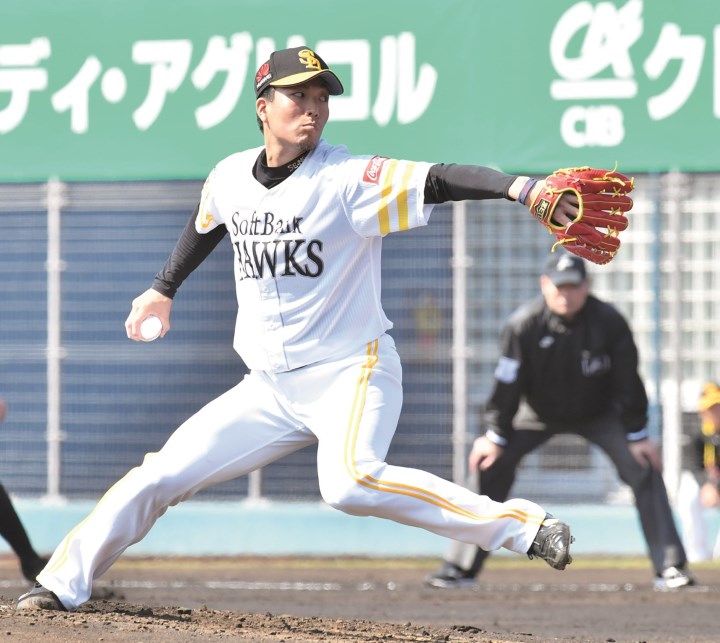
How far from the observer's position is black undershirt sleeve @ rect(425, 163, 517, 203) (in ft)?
16.1

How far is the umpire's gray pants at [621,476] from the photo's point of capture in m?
8.73

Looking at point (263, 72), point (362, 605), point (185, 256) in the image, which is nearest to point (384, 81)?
point (362, 605)

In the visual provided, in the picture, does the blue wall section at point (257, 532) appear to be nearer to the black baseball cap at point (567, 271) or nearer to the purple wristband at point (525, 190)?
the black baseball cap at point (567, 271)

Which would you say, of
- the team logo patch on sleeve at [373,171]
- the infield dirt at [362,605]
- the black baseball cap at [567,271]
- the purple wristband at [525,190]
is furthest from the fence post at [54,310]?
the purple wristband at [525,190]

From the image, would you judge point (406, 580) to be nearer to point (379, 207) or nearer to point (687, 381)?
point (687, 381)

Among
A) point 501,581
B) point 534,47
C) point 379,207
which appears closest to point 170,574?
point 501,581

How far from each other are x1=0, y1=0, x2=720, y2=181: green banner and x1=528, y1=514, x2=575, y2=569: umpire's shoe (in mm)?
5427

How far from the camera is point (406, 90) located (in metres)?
10.5

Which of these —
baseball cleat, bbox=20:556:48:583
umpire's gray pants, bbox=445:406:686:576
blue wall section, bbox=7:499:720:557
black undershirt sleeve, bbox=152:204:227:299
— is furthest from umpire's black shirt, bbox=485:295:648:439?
black undershirt sleeve, bbox=152:204:227:299

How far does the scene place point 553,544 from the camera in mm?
5109

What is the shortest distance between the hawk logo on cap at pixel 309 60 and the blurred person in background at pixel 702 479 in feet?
19.4

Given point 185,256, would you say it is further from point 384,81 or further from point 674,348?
point 674,348

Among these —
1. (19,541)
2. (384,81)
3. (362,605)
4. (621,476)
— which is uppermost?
(384,81)

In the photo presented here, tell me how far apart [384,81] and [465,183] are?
18.5 ft
